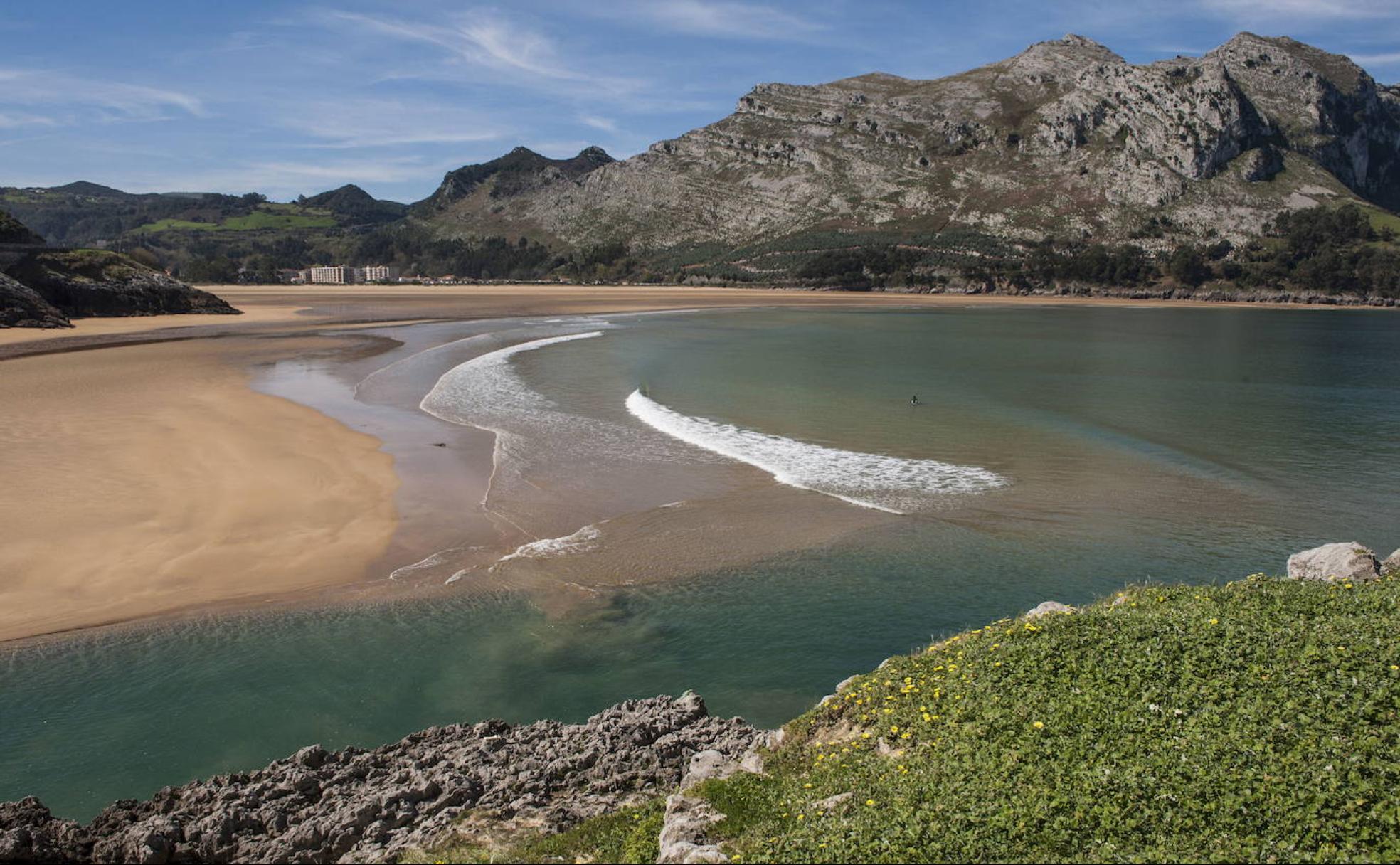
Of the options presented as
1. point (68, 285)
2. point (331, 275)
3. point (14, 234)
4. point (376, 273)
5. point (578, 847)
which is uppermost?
point (376, 273)

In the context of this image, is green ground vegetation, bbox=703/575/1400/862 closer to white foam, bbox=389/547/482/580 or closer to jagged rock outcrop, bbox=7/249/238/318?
white foam, bbox=389/547/482/580

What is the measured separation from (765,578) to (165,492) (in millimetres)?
13128

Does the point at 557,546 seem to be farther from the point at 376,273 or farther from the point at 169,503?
the point at 376,273

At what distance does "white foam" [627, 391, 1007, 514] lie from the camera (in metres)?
18.7

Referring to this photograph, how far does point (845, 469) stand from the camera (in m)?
20.8

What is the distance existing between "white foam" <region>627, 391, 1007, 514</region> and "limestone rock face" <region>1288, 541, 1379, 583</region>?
7.32 meters

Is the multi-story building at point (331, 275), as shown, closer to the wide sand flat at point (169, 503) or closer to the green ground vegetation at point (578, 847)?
the wide sand flat at point (169, 503)

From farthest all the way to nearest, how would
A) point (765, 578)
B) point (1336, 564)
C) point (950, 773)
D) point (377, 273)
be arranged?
point (377, 273) < point (765, 578) < point (1336, 564) < point (950, 773)

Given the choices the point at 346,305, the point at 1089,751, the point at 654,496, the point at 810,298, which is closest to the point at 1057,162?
the point at 810,298

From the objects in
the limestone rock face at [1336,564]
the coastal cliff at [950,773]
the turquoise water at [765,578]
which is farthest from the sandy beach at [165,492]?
the limestone rock face at [1336,564]

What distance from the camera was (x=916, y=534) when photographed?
633 inches

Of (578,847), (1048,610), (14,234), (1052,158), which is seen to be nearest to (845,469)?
(1048,610)

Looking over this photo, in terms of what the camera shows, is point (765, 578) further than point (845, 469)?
No

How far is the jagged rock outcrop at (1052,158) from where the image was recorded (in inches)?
5394
